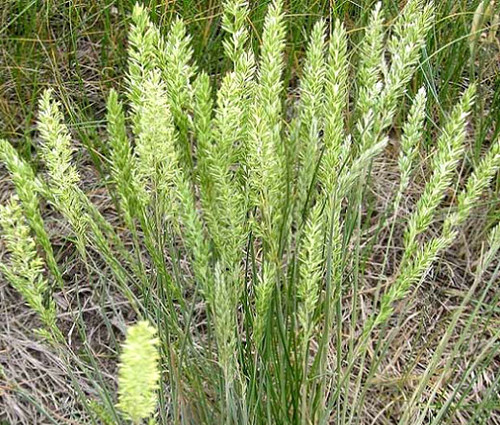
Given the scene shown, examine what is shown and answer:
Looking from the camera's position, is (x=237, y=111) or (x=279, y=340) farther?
(x=279, y=340)

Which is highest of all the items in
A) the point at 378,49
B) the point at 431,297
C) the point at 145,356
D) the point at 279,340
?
the point at 378,49

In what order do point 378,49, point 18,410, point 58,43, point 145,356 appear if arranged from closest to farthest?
point 145,356, point 378,49, point 18,410, point 58,43

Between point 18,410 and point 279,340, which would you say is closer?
point 279,340

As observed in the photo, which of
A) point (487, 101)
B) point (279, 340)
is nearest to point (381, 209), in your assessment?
point (487, 101)

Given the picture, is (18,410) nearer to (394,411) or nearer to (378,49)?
(394,411)

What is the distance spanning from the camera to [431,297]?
168 cm

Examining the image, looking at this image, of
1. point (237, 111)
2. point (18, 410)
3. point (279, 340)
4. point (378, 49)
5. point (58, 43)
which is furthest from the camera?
point (58, 43)

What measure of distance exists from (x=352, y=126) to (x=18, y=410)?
0.84 metres

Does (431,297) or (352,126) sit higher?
(352,126)

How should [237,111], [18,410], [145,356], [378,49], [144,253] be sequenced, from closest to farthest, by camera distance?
[145,356] → [237,111] → [378,49] → [18,410] → [144,253]

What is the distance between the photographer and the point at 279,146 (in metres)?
0.98

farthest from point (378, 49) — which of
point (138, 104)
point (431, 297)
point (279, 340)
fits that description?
point (431, 297)

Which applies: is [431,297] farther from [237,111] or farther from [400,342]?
[237,111]

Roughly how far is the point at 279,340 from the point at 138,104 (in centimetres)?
41
